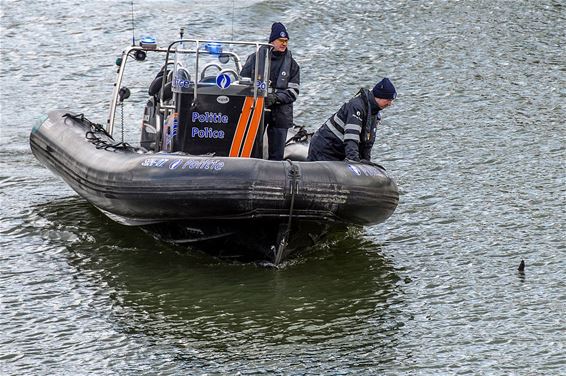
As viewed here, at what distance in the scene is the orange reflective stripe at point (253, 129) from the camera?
9.80 m

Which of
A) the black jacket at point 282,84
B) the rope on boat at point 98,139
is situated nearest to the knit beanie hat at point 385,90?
the black jacket at point 282,84

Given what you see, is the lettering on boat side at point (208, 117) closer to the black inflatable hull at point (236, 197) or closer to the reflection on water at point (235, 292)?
the black inflatable hull at point (236, 197)

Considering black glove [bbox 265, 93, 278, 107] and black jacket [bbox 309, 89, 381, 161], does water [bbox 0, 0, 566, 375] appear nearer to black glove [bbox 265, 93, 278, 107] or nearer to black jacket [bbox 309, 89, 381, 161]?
black jacket [bbox 309, 89, 381, 161]

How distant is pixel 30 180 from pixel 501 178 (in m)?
4.62

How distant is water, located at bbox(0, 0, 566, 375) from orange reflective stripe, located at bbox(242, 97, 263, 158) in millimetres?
937

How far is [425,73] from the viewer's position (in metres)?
15.6

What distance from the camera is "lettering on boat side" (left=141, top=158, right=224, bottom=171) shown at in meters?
8.95

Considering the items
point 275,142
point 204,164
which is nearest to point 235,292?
point 204,164

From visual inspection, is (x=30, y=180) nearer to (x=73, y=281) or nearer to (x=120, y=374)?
(x=73, y=281)

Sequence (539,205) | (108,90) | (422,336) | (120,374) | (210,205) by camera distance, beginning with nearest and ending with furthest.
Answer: (120,374), (422,336), (210,205), (539,205), (108,90)

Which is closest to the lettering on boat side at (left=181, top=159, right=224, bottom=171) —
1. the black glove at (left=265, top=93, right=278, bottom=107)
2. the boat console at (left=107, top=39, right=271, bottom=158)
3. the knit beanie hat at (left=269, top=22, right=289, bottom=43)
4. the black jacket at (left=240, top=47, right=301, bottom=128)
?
the boat console at (left=107, top=39, right=271, bottom=158)

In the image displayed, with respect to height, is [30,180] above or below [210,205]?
below

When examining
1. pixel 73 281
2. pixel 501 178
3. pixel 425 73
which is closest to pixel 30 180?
pixel 73 281

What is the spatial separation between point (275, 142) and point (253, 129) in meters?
0.60
